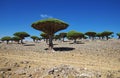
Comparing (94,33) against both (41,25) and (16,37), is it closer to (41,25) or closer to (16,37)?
(16,37)

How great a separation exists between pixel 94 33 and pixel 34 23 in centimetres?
4538

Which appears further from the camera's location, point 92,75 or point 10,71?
point 10,71

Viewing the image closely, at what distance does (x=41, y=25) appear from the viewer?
3462cm

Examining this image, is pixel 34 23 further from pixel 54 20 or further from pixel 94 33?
pixel 94 33

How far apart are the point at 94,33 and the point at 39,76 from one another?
216 feet

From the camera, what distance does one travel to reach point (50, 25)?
113 ft

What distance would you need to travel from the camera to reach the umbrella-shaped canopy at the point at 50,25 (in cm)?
3309

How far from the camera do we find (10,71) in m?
13.2

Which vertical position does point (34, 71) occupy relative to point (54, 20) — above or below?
below

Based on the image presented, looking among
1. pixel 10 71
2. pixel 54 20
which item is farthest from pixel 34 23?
pixel 10 71

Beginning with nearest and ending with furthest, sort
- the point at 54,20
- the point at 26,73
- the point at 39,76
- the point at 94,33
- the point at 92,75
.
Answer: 1. the point at 92,75
2. the point at 39,76
3. the point at 26,73
4. the point at 54,20
5. the point at 94,33

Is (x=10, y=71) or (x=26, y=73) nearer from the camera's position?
(x=26, y=73)

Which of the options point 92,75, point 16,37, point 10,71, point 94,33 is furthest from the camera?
point 94,33

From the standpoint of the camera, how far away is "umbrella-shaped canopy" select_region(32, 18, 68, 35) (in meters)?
33.1
